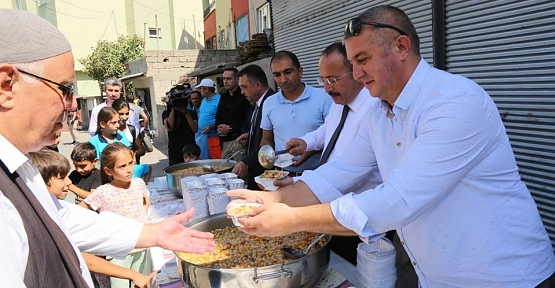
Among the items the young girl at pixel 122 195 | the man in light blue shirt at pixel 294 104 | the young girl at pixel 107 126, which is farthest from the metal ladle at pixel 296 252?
the young girl at pixel 107 126

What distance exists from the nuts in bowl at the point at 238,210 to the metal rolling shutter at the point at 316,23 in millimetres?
2847

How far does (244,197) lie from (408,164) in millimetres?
812

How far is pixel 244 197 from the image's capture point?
176cm

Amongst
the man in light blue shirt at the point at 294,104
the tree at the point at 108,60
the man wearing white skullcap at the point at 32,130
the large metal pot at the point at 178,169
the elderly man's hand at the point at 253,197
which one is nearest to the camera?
the man wearing white skullcap at the point at 32,130

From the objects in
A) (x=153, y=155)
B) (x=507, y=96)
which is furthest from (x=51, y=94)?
(x=153, y=155)

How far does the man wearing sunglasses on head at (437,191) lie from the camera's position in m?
1.20

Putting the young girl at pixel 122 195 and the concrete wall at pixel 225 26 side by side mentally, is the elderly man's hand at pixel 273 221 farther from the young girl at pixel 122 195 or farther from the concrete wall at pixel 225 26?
the concrete wall at pixel 225 26

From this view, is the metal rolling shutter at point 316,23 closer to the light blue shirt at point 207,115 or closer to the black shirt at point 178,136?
the light blue shirt at point 207,115

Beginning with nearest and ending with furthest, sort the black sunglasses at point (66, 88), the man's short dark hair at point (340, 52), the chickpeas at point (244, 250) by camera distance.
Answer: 1. the black sunglasses at point (66, 88)
2. the chickpeas at point (244, 250)
3. the man's short dark hair at point (340, 52)

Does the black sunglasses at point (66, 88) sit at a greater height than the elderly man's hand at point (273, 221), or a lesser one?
greater

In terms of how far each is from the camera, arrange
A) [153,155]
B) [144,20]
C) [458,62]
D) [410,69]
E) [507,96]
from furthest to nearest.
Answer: [144,20]
[153,155]
[458,62]
[507,96]
[410,69]

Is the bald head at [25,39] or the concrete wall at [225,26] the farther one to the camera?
the concrete wall at [225,26]

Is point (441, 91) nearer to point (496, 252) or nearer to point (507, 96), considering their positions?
point (496, 252)

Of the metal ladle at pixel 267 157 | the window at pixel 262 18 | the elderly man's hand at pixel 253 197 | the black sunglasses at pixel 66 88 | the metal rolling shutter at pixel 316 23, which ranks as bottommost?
the elderly man's hand at pixel 253 197
